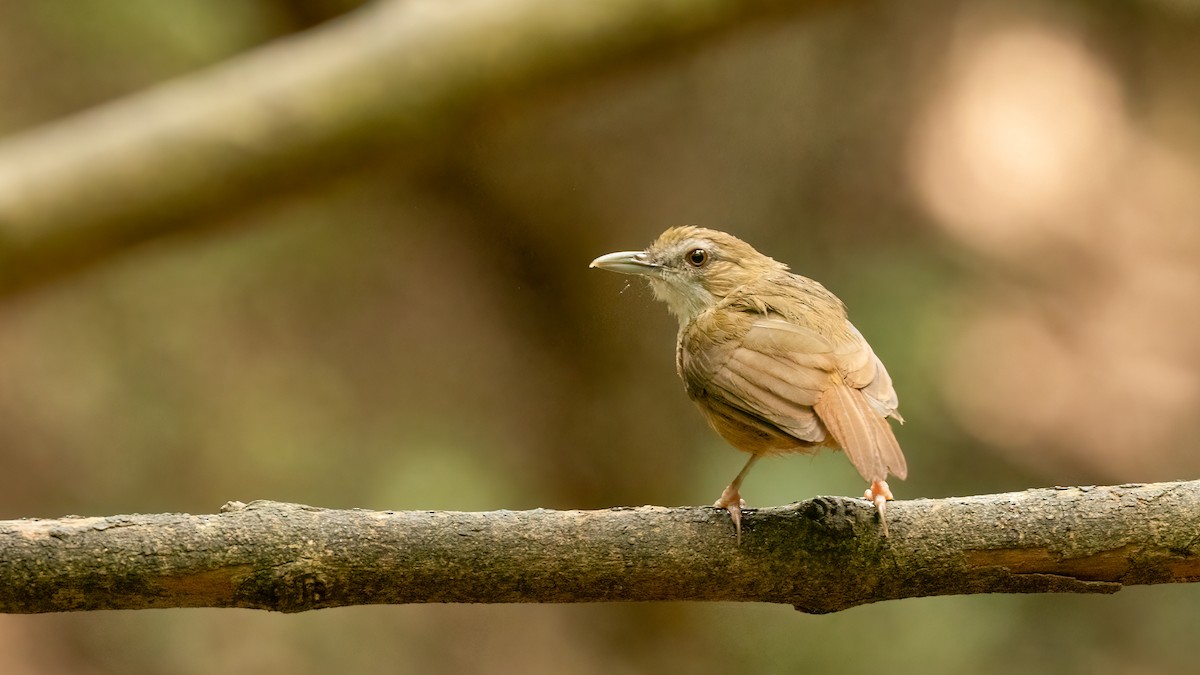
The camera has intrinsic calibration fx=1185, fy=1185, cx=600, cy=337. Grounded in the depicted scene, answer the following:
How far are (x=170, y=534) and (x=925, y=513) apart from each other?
6.01ft

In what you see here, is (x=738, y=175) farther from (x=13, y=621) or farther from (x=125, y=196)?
(x=13, y=621)

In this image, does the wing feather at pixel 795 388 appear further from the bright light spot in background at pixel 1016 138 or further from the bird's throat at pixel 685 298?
the bright light spot in background at pixel 1016 138

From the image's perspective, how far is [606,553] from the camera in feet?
9.43

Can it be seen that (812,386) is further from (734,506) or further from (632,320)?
(632,320)

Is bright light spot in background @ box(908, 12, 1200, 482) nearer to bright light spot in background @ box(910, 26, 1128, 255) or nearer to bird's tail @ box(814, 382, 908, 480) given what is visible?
bright light spot in background @ box(910, 26, 1128, 255)

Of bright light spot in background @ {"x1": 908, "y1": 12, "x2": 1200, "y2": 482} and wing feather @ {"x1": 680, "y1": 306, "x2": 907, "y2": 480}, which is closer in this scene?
wing feather @ {"x1": 680, "y1": 306, "x2": 907, "y2": 480}

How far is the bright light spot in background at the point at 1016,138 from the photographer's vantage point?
8195 mm

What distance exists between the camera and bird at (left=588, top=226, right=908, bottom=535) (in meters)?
3.13

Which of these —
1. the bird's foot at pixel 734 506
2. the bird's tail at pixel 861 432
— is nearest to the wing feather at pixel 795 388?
the bird's tail at pixel 861 432

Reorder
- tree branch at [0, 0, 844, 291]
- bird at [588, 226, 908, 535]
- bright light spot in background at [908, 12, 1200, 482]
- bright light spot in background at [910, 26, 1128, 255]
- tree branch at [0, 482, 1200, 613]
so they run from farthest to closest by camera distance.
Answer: bright light spot in background at [910, 26, 1128, 255], bright light spot in background at [908, 12, 1200, 482], tree branch at [0, 0, 844, 291], bird at [588, 226, 908, 535], tree branch at [0, 482, 1200, 613]

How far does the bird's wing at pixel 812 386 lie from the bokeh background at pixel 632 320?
357cm

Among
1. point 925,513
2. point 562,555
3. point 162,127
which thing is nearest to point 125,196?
point 162,127

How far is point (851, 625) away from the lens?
278 inches

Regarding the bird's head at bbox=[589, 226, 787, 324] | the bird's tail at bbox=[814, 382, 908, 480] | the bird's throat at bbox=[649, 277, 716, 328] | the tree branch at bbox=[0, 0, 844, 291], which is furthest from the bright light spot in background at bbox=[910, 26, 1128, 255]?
the bird's tail at bbox=[814, 382, 908, 480]
